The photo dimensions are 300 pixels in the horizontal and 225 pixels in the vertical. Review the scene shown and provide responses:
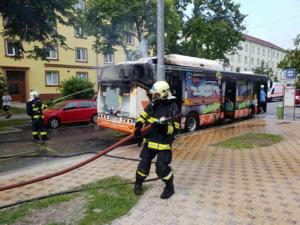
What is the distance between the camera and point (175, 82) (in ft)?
34.7

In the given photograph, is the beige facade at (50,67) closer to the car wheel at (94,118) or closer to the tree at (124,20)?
the tree at (124,20)

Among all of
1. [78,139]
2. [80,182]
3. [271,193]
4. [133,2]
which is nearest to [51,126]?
[78,139]

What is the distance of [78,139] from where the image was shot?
10953mm

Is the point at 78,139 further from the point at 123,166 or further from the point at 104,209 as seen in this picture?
the point at 104,209

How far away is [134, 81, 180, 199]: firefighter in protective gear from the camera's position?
4.60m

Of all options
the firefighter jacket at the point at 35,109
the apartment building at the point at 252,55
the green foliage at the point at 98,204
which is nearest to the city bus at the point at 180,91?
the firefighter jacket at the point at 35,109

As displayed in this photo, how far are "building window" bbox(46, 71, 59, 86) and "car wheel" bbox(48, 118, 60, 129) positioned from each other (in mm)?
18267

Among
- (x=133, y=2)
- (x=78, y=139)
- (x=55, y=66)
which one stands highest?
(x=133, y=2)

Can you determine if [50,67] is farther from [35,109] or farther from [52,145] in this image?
[52,145]

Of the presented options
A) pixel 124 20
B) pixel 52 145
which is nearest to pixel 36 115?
pixel 52 145

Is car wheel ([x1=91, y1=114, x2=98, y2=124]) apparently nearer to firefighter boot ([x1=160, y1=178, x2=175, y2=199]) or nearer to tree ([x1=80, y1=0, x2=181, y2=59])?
tree ([x1=80, y1=0, x2=181, y2=59])

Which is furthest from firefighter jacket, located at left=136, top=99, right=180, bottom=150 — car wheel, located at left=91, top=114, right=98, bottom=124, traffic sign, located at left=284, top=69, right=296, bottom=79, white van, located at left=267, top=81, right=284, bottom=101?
white van, located at left=267, top=81, right=284, bottom=101

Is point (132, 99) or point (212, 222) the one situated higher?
point (132, 99)

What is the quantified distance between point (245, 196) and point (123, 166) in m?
2.96
